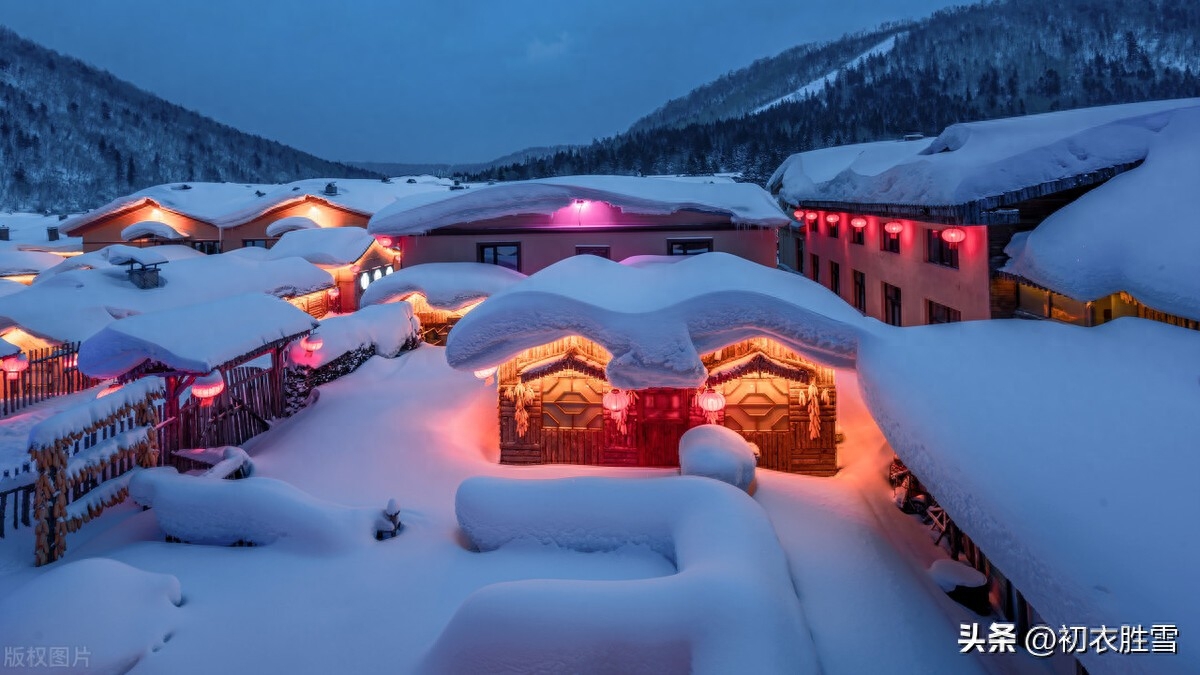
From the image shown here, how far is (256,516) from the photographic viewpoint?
8508 millimetres

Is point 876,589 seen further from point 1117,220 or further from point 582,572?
point 1117,220

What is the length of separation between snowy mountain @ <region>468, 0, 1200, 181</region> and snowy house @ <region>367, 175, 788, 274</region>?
1247 inches

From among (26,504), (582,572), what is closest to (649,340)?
(582,572)

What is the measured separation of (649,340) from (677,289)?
4.70 feet

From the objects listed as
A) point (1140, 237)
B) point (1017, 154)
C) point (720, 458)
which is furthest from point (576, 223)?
point (1140, 237)

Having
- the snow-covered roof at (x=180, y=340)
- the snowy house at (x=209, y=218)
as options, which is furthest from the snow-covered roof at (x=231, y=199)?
the snow-covered roof at (x=180, y=340)

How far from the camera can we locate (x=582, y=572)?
24.5ft

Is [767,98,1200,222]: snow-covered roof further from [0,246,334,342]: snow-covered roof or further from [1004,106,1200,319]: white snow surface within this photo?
[0,246,334,342]: snow-covered roof

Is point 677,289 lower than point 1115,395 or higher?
higher

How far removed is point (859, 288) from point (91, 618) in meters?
20.9

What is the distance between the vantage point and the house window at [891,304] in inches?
701

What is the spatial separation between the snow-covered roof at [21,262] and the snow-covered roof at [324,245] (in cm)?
1142

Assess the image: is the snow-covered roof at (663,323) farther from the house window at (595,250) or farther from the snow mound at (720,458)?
the house window at (595,250)

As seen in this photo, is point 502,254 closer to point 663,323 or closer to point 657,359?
point 663,323
